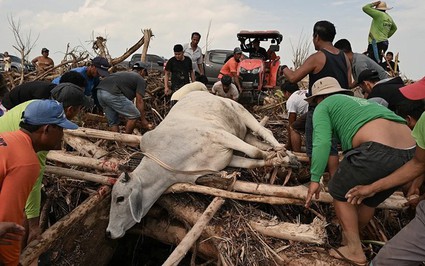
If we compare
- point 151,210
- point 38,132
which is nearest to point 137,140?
point 151,210

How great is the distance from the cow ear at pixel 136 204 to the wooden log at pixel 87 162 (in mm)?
696

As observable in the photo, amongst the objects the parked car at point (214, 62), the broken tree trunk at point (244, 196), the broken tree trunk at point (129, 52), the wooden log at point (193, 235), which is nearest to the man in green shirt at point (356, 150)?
the broken tree trunk at point (244, 196)

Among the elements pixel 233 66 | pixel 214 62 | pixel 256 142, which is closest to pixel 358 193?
pixel 256 142

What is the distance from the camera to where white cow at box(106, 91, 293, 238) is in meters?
4.28

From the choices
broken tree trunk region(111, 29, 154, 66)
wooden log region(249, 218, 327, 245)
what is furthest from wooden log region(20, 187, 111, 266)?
broken tree trunk region(111, 29, 154, 66)

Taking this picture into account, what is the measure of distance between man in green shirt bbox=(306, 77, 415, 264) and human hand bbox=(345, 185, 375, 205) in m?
0.11

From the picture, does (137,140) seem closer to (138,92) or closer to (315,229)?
(138,92)

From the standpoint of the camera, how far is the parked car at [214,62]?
15.5 m

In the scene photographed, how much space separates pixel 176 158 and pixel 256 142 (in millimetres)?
1762

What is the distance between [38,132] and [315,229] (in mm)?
2587

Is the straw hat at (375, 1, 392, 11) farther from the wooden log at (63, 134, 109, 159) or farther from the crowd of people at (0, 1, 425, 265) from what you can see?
the wooden log at (63, 134, 109, 159)

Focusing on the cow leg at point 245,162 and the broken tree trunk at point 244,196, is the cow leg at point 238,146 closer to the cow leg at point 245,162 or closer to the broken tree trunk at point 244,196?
the cow leg at point 245,162

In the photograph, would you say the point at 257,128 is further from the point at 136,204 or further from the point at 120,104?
the point at 120,104

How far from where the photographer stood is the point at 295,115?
6.47 meters
